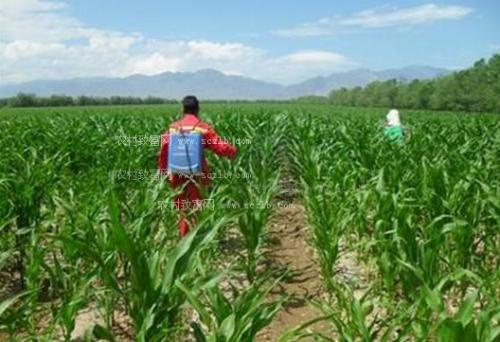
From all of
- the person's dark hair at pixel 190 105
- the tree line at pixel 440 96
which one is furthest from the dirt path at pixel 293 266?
the tree line at pixel 440 96

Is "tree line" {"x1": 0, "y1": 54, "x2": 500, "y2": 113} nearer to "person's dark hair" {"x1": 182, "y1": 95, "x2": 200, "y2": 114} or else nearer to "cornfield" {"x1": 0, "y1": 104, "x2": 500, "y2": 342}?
"cornfield" {"x1": 0, "y1": 104, "x2": 500, "y2": 342}

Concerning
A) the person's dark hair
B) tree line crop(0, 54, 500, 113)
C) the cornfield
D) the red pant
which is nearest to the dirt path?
the cornfield

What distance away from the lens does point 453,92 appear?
6494 cm

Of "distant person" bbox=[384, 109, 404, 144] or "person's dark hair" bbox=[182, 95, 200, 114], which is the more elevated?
"person's dark hair" bbox=[182, 95, 200, 114]

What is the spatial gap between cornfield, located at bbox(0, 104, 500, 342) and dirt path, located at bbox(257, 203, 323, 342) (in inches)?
3.6

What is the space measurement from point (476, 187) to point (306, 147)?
3.50 metres

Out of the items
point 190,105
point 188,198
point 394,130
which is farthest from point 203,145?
point 394,130

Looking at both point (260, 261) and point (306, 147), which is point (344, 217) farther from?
point (306, 147)

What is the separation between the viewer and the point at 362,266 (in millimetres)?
5082

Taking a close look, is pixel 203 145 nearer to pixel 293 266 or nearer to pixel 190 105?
pixel 190 105

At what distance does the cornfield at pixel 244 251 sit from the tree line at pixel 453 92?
58.6 meters

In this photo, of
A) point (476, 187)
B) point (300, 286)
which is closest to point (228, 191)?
point (300, 286)

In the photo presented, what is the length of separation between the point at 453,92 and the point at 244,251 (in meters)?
64.2

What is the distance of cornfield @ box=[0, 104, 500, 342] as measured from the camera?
8.79 feet
